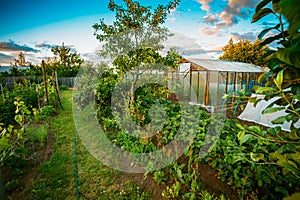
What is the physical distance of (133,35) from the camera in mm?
3352

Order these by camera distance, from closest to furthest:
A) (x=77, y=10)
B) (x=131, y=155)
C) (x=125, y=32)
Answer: (x=131, y=155)
(x=125, y=32)
(x=77, y=10)

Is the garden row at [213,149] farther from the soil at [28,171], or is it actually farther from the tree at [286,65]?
the soil at [28,171]

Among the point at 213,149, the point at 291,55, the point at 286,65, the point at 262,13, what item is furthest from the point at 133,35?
the point at 291,55

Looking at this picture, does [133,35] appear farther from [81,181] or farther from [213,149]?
[81,181]

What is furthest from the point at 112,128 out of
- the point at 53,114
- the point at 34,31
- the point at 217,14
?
the point at 217,14

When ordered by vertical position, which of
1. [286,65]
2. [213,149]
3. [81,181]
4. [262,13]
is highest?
[262,13]

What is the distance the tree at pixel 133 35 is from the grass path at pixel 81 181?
6.37 feet

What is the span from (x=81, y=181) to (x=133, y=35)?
284 centimetres

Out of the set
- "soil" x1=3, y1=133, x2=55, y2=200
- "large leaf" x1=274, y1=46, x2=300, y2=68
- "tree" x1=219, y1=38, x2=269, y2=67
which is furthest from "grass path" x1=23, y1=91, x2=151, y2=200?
"tree" x1=219, y1=38, x2=269, y2=67

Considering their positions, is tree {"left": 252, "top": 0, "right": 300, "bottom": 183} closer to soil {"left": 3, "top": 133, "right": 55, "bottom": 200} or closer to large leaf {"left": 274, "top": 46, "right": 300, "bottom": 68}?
large leaf {"left": 274, "top": 46, "right": 300, "bottom": 68}

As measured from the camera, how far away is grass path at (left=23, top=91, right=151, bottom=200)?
75.3 inches

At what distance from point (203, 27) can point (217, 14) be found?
1.46 ft

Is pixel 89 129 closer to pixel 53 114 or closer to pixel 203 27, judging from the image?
pixel 53 114

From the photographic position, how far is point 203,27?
4.05 metres
